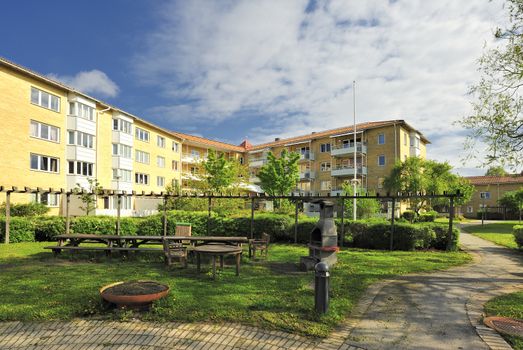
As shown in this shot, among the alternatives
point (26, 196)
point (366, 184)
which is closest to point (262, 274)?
point (26, 196)

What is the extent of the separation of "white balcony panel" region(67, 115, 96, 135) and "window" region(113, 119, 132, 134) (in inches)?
160

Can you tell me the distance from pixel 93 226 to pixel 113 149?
21837mm

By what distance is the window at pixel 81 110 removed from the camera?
31312 mm

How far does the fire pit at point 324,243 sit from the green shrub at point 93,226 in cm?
1143

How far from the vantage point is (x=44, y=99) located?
1130 inches

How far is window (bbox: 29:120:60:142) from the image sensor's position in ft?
90.5

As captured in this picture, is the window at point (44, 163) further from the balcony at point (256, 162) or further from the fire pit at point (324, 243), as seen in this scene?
the balcony at point (256, 162)

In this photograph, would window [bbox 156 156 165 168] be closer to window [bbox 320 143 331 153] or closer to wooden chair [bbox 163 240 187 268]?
window [bbox 320 143 331 153]

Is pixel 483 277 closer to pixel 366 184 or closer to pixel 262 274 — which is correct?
pixel 262 274

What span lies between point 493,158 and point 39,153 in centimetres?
3082

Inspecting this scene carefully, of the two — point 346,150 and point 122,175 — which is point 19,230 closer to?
point 122,175

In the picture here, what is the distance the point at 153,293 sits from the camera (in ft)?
19.6

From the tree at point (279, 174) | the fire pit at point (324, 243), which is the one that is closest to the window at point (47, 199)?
the tree at point (279, 174)

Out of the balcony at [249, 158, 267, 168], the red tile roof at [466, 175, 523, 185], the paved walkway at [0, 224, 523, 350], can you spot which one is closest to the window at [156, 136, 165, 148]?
the balcony at [249, 158, 267, 168]
